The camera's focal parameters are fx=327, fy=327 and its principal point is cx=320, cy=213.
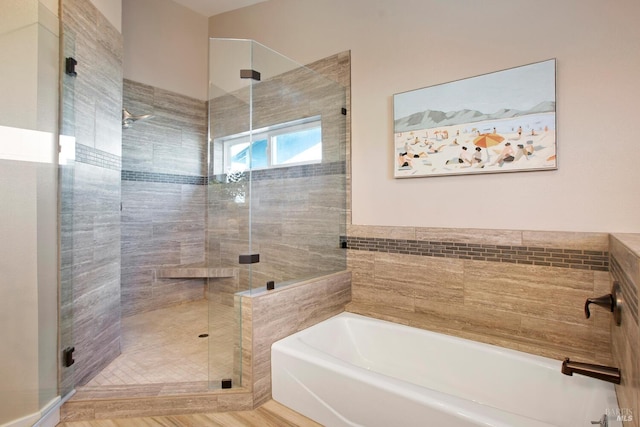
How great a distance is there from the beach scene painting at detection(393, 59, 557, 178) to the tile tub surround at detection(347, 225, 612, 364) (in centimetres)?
43

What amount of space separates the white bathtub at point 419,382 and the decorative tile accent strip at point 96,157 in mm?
1680

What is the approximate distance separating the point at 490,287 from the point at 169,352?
2284mm

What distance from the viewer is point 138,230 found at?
3.30m

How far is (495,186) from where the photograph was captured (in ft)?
6.68

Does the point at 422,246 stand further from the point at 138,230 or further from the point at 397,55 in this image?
the point at 138,230

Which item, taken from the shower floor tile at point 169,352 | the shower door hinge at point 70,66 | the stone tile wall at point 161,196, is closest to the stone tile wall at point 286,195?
the shower floor tile at point 169,352

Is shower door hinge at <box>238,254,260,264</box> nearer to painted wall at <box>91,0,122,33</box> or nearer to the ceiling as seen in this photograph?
painted wall at <box>91,0,122,33</box>

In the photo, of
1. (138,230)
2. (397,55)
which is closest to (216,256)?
(138,230)

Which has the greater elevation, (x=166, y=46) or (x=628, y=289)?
(x=166, y=46)

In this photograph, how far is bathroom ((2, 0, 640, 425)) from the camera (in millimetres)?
1711

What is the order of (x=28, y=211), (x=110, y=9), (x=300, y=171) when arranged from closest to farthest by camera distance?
1. (x=28, y=211)
2. (x=110, y=9)
3. (x=300, y=171)

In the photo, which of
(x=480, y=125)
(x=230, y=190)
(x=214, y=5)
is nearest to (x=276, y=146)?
(x=230, y=190)

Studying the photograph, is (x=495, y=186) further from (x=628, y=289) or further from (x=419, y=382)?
(x=419, y=382)

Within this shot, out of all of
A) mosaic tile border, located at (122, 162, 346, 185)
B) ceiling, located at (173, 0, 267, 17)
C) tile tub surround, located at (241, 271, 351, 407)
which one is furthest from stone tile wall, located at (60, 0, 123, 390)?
ceiling, located at (173, 0, 267, 17)
